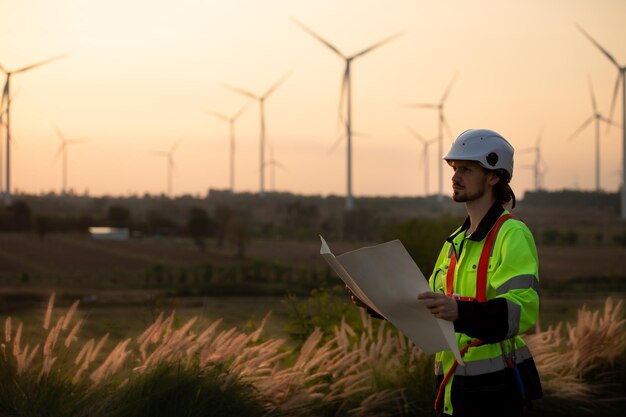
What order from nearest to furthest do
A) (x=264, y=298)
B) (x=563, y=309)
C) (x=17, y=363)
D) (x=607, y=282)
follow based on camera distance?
(x=17, y=363)
(x=563, y=309)
(x=264, y=298)
(x=607, y=282)

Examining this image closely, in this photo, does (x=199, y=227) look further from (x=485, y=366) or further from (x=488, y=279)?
(x=488, y=279)

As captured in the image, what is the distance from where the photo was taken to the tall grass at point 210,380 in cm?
828

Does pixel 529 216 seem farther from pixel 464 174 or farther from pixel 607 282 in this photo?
pixel 464 174

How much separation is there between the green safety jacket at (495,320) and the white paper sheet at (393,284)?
0.15 m


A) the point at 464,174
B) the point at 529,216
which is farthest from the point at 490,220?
the point at 529,216

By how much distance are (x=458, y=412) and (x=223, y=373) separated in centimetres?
369

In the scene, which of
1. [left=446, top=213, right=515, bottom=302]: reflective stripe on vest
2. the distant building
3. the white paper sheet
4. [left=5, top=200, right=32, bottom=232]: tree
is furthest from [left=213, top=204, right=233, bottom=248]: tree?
the white paper sheet

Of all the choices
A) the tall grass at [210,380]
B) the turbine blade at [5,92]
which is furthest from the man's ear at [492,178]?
the turbine blade at [5,92]

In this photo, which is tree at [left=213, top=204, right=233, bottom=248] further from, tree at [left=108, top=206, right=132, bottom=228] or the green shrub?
the green shrub

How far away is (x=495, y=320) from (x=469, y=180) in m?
0.79

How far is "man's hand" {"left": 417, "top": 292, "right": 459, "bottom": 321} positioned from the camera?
16.4 ft

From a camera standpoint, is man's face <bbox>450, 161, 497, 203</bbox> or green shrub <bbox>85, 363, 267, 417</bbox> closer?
man's face <bbox>450, 161, 497, 203</bbox>

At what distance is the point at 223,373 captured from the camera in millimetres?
8906

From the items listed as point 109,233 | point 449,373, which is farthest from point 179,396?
point 109,233
